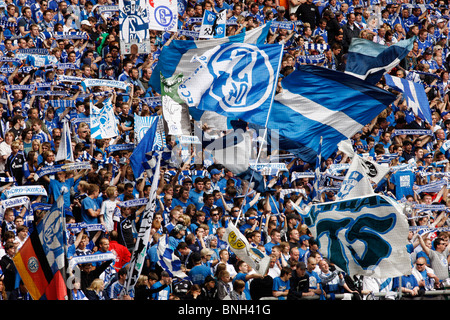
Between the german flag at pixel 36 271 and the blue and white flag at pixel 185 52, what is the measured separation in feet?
A: 19.6

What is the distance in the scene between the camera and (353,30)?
2292 centimetres

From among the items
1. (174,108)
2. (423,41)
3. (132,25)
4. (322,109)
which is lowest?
(423,41)

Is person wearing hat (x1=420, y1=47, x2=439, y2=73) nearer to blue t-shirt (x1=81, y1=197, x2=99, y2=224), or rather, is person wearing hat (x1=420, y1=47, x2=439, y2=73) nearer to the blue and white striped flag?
the blue and white striped flag

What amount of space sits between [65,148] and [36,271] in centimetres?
386

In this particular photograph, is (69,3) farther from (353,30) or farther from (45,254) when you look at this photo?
(45,254)

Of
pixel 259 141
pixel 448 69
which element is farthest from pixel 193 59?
pixel 448 69

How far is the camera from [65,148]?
1611 cm

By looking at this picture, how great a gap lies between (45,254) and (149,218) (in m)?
1.75

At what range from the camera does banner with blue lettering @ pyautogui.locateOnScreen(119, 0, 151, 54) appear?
1942cm

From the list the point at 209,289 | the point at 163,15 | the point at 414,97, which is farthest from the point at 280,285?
the point at 414,97

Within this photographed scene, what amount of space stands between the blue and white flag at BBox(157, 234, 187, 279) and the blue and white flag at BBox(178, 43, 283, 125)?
103 inches

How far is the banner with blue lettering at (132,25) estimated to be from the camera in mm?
19422

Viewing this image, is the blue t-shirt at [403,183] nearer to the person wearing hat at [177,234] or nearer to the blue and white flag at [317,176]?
the blue and white flag at [317,176]

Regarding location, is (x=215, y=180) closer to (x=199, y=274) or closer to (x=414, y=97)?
(x=199, y=274)
